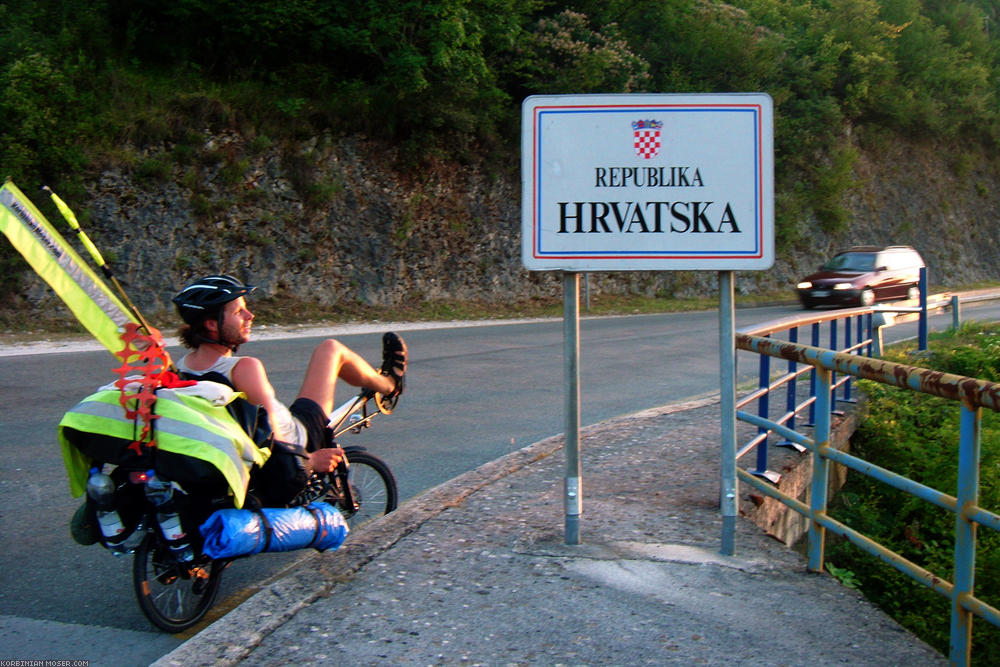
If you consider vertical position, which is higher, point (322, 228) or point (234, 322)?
point (322, 228)

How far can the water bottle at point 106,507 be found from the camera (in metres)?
3.75

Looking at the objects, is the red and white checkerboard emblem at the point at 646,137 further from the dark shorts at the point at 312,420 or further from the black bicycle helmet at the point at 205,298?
the dark shorts at the point at 312,420

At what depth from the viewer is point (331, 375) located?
4.88 m

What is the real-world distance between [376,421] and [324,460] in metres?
4.01

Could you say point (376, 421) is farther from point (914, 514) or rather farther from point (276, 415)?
point (914, 514)

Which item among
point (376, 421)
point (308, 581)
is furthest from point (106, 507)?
point (376, 421)

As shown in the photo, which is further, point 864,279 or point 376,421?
point 864,279

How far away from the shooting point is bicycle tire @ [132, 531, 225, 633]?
3.80 meters

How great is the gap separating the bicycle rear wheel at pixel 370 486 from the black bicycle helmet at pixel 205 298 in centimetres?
133

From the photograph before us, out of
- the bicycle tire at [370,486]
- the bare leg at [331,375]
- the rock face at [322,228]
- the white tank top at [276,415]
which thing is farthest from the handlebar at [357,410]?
the rock face at [322,228]

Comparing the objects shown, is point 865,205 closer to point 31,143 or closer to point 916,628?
point 31,143

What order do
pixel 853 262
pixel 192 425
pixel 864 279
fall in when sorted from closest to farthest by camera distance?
pixel 192 425 → pixel 864 279 → pixel 853 262

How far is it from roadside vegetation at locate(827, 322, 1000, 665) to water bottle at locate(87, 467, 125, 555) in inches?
144

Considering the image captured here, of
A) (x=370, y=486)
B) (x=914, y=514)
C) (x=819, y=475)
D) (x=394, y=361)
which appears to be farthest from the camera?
(x=914, y=514)
